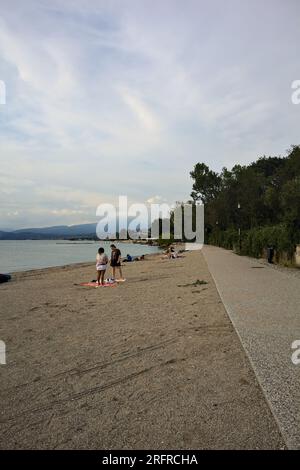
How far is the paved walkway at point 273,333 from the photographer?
3605 mm

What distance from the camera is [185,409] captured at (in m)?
3.74

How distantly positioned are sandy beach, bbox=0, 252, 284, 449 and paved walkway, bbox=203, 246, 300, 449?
0.14 metres

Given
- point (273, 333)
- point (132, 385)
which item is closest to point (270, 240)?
point (273, 333)

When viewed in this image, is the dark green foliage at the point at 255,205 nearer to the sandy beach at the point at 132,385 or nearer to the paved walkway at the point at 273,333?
the paved walkway at the point at 273,333

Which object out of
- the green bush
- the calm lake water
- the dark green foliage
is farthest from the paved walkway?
the calm lake water

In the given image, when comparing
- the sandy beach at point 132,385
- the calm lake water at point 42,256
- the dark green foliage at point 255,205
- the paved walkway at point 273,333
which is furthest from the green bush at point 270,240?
the calm lake water at point 42,256

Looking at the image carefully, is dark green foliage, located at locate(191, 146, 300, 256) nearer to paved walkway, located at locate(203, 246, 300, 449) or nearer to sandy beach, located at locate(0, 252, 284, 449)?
paved walkway, located at locate(203, 246, 300, 449)

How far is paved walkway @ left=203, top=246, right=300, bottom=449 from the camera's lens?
3.61 metres

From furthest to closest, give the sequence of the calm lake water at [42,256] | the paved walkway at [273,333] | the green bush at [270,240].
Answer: the calm lake water at [42,256], the green bush at [270,240], the paved walkway at [273,333]

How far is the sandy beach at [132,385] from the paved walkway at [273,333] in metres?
0.14

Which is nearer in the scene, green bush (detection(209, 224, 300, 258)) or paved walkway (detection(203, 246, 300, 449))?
paved walkway (detection(203, 246, 300, 449))

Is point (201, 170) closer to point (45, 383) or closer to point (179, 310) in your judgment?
point (179, 310)
